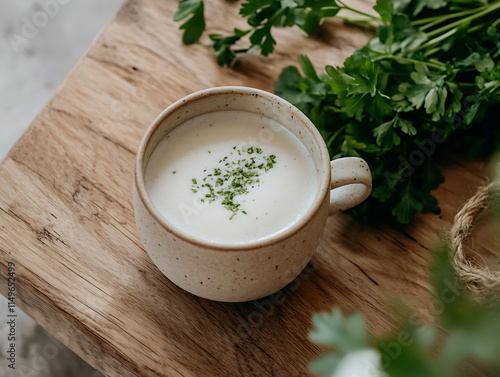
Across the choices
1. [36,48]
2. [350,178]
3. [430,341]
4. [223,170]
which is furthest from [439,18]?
[36,48]

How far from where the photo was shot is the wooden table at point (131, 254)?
924mm

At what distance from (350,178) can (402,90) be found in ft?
0.92

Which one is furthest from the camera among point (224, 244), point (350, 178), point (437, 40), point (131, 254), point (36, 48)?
point (36, 48)

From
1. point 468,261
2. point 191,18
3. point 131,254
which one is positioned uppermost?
point 191,18

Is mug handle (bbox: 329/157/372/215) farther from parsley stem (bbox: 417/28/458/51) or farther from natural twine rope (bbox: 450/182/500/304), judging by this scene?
parsley stem (bbox: 417/28/458/51)

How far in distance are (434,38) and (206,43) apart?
0.50 m

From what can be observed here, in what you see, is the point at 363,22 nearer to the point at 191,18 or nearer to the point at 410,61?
the point at 410,61

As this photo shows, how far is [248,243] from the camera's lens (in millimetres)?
787

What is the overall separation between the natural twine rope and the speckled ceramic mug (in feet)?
0.66

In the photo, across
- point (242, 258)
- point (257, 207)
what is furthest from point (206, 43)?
point (242, 258)

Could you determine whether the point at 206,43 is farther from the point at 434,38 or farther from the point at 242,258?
the point at 242,258

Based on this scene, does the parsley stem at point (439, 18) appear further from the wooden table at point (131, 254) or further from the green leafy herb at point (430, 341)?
the green leafy herb at point (430, 341)

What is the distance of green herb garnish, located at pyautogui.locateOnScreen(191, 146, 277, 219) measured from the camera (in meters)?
0.88

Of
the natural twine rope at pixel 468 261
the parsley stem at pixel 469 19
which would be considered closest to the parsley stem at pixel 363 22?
the parsley stem at pixel 469 19
